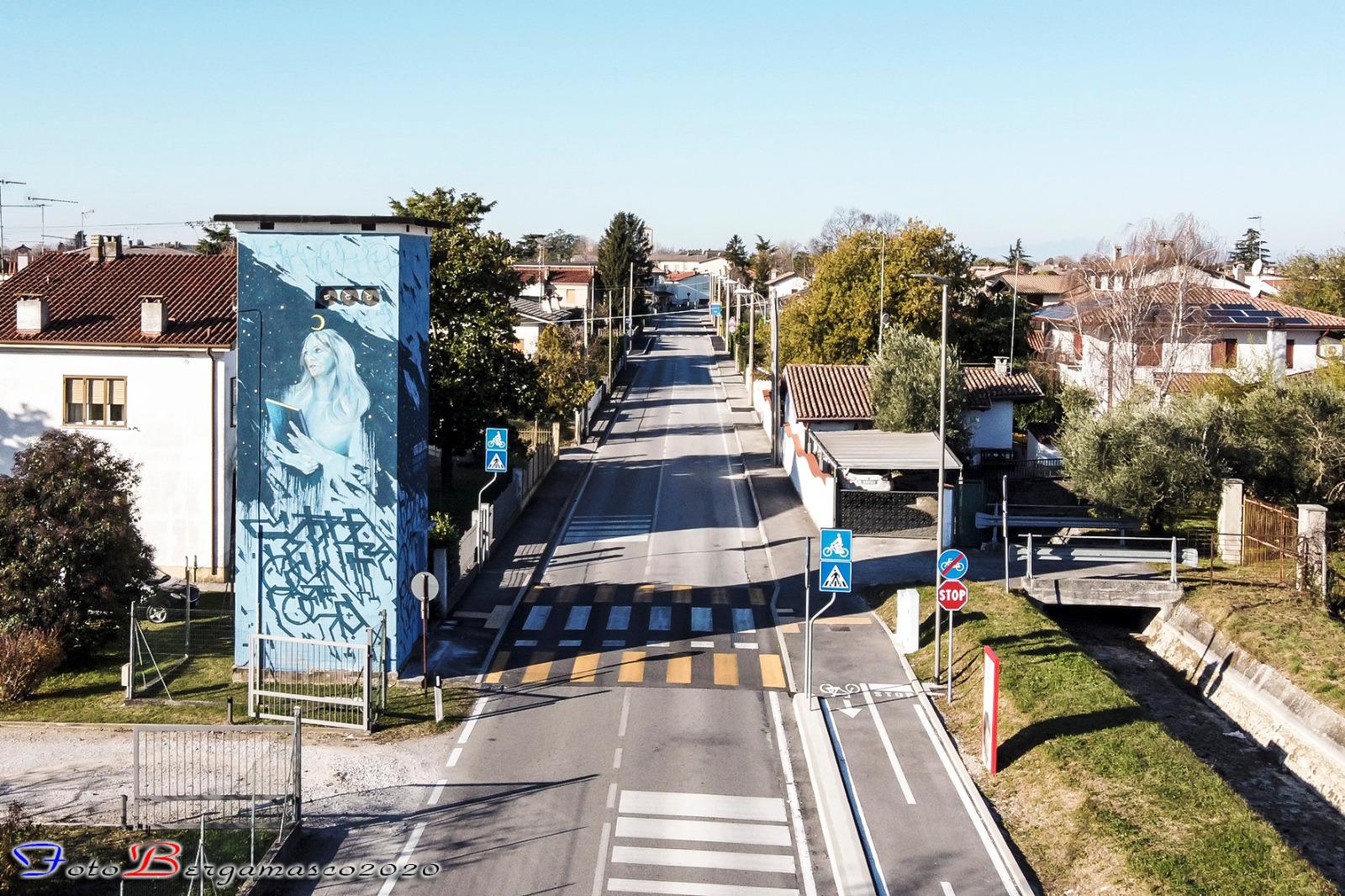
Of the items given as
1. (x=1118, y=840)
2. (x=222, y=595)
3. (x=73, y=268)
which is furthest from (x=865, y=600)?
(x=73, y=268)

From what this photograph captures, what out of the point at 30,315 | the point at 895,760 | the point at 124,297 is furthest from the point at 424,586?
the point at 124,297

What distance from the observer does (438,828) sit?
16.6 meters

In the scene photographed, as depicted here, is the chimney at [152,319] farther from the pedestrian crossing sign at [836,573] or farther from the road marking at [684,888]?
the road marking at [684,888]

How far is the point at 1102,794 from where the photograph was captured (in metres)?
17.2

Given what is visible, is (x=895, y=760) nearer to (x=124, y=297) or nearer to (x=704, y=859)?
(x=704, y=859)

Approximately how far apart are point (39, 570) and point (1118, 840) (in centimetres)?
1962

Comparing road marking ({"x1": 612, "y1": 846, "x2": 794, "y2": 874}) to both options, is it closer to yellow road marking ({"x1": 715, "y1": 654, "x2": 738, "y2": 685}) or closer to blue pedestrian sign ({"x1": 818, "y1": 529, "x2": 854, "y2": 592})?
blue pedestrian sign ({"x1": 818, "y1": 529, "x2": 854, "y2": 592})

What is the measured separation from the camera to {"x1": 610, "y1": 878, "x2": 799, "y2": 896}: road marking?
1477 cm

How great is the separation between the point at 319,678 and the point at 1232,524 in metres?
24.5

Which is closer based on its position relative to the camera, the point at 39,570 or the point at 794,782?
the point at 794,782

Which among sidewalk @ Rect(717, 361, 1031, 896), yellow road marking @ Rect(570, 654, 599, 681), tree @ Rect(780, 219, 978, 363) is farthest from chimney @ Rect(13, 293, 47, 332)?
tree @ Rect(780, 219, 978, 363)

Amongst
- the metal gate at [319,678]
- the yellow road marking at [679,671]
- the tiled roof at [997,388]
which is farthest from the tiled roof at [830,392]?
the metal gate at [319,678]

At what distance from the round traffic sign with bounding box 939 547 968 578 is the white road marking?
272 cm

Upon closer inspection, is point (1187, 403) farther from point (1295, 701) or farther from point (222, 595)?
point (222, 595)
